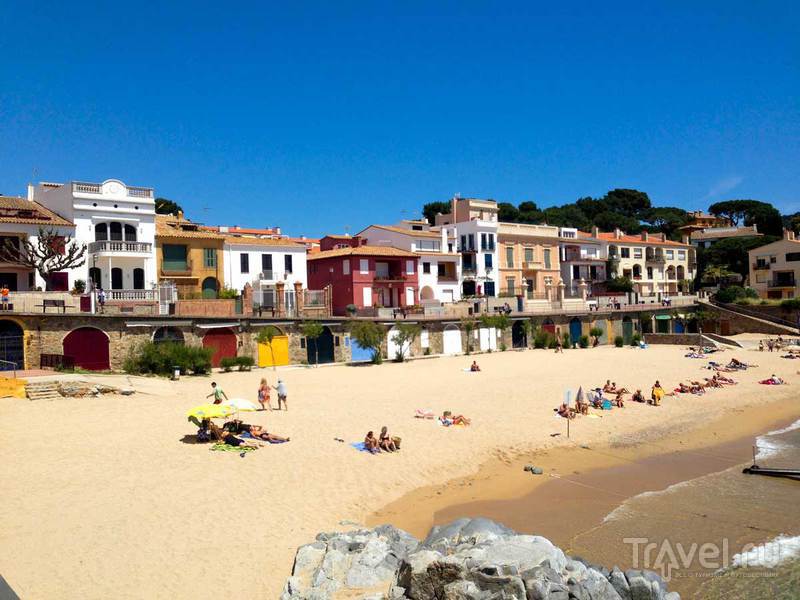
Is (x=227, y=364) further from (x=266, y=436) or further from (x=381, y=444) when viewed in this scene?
(x=381, y=444)

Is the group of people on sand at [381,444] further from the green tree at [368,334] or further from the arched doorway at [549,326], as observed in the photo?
the arched doorway at [549,326]

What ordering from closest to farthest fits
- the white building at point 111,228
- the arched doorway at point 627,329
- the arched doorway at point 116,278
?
the white building at point 111,228 → the arched doorway at point 116,278 → the arched doorway at point 627,329

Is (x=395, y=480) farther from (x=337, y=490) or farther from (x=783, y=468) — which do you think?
(x=783, y=468)

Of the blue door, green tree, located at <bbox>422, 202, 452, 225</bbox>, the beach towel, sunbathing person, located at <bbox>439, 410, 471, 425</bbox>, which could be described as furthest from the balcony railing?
green tree, located at <bbox>422, 202, 452, 225</bbox>

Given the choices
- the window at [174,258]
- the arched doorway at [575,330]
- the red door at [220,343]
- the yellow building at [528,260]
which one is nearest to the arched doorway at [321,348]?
the red door at [220,343]

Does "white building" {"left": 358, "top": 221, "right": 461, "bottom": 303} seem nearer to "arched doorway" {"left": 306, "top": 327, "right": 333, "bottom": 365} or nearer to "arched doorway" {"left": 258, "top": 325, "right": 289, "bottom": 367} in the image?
"arched doorway" {"left": 306, "top": 327, "right": 333, "bottom": 365}

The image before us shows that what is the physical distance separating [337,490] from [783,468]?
1216 cm

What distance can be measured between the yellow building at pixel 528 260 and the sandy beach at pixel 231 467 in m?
27.2

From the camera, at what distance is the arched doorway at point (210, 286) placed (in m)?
38.8

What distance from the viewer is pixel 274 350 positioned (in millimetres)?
33438

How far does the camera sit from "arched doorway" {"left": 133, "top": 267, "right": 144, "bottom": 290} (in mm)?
36031

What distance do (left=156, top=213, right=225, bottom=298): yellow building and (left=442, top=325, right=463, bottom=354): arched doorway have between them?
49.9 feet

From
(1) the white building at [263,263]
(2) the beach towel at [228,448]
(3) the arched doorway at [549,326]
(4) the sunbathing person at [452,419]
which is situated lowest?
(4) the sunbathing person at [452,419]

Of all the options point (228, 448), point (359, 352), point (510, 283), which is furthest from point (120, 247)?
point (510, 283)
